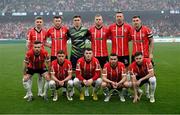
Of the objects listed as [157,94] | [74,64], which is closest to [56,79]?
[74,64]

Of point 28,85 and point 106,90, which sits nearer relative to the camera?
point 106,90

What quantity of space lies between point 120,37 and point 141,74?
120 centimetres

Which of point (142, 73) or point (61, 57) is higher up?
point (61, 57)

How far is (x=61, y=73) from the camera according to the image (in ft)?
28.2

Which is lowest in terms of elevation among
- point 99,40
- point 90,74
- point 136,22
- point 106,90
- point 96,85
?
point 106,90

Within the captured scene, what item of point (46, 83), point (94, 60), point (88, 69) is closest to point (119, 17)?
point (94, 60)

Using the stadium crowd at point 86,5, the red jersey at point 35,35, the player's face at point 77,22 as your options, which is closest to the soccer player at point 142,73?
the player's face at point 77,22

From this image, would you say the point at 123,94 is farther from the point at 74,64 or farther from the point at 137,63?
the point at 74,64

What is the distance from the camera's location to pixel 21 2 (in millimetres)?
50156

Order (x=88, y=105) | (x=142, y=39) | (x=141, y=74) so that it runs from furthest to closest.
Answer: (x=142, y=39) → (x=141, y=74) → (x=88, y=105)

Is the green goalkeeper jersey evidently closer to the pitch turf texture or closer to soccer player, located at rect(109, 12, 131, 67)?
soccer player, located at rect(109, 12, 131, 67)

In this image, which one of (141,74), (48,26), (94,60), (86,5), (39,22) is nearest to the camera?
(141,74)

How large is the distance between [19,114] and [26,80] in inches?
64.0

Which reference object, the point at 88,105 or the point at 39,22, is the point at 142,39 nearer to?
the point at 88,105
